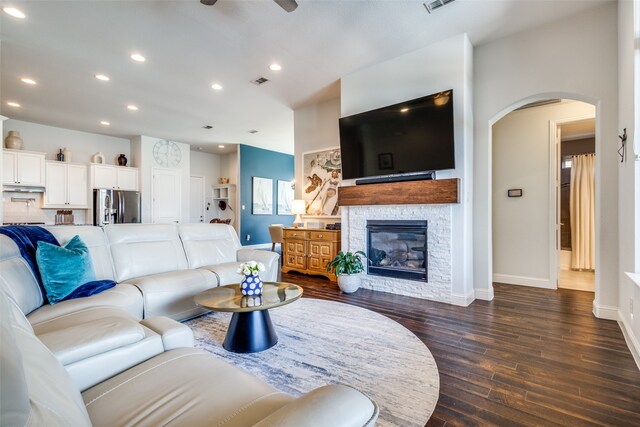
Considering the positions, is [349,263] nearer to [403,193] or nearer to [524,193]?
[403,193]

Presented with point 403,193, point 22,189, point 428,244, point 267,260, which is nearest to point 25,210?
point 22,189

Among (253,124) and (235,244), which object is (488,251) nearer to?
(235,244)

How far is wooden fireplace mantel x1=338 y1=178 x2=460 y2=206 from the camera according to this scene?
11.3 feet

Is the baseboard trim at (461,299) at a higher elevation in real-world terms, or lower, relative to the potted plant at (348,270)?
lower

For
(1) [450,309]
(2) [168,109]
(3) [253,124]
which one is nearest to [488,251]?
(1) [450,309]

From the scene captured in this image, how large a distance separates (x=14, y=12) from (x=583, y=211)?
336 inches

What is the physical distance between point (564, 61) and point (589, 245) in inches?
150

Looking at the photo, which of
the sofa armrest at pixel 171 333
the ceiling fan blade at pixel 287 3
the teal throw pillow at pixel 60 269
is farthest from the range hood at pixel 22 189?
the ceiling fan blade at pixel 287 3

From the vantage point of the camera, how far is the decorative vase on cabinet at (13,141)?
549cm

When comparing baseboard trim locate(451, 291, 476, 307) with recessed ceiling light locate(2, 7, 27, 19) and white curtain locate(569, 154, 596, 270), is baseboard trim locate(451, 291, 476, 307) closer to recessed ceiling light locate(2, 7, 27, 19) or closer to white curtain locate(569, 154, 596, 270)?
white curtain locate(569, 154, 596, 270)

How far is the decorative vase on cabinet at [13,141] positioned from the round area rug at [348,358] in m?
5.73

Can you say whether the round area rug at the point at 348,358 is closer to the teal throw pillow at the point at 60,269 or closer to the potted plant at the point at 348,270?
the potted plant at the point at 348,270

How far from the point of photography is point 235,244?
13.4 feet

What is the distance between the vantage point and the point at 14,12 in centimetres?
284
